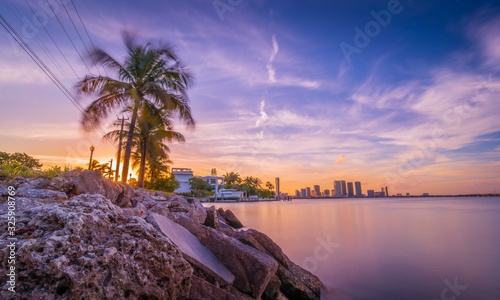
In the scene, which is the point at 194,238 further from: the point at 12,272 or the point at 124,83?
the point at 124,83

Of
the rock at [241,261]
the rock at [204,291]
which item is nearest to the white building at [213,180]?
the rock at [241,261]

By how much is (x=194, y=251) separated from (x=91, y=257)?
156 cm

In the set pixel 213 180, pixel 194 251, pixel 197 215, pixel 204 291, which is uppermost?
pixel 213 180

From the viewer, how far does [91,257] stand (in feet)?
6.86

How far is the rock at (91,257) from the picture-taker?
6.21ft

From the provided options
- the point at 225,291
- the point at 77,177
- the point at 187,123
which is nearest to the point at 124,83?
the point at 187,123

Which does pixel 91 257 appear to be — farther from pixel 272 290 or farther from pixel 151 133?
pixel 151 133

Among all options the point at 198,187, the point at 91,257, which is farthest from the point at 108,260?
the point at 198,187

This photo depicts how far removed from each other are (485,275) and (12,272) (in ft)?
37.2

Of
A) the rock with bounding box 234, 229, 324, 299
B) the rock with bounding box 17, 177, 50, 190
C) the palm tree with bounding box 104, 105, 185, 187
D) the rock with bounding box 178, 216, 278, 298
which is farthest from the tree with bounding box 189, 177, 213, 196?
the rock with bounding box 178, 216, 278, 298

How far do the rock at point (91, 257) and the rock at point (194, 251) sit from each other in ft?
1.74

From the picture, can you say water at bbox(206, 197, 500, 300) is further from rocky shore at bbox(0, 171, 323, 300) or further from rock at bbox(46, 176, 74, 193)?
rock at bbox(46, 176, 74, 193)

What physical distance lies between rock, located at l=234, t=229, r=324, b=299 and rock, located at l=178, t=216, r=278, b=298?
99 cm

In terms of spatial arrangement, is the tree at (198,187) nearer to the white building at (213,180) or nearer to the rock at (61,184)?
the white building at (213,180)
